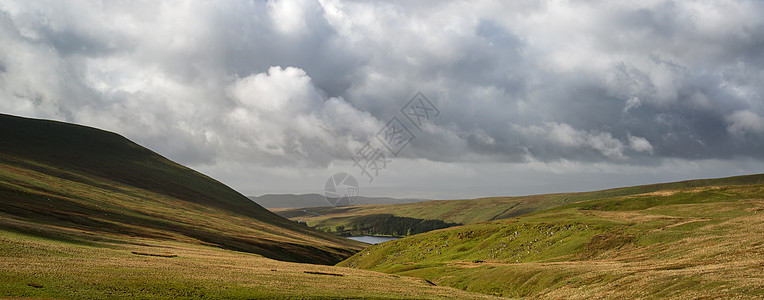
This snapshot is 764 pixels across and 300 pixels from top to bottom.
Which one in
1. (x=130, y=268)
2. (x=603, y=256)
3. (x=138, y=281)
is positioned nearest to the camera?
(x=138, y=281)

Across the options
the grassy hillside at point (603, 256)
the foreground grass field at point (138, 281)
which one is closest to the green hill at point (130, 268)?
Result: the foreground grass field at point (138, 281)

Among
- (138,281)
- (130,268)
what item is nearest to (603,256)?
(130,268)

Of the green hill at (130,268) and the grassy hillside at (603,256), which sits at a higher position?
the green hill at (130,268)

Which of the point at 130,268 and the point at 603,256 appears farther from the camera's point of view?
the point at 603,256

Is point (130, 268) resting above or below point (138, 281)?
above

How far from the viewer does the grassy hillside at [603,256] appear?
50.4 meters

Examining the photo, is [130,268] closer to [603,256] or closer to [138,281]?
[138,281]

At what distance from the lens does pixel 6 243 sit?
49188mm

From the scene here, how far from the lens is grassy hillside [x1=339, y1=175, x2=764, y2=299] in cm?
5041

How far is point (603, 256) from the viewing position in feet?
280

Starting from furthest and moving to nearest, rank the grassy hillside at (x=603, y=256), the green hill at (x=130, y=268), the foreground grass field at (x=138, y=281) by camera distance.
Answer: the grassy hillside at (x=603, y=256) → the green hill at (x=130, y=268) → the foreground grass field at (x=138, y=281)

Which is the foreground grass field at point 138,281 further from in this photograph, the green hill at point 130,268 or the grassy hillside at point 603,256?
the grassy hillside at point 603,256

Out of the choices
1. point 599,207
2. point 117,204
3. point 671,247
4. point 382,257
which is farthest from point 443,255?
point 117,204

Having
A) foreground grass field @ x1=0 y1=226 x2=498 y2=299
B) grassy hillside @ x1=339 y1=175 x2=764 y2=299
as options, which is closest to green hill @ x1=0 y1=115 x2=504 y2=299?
foreground grass field @ x1=0 y1=226 x2=498 y2=299
